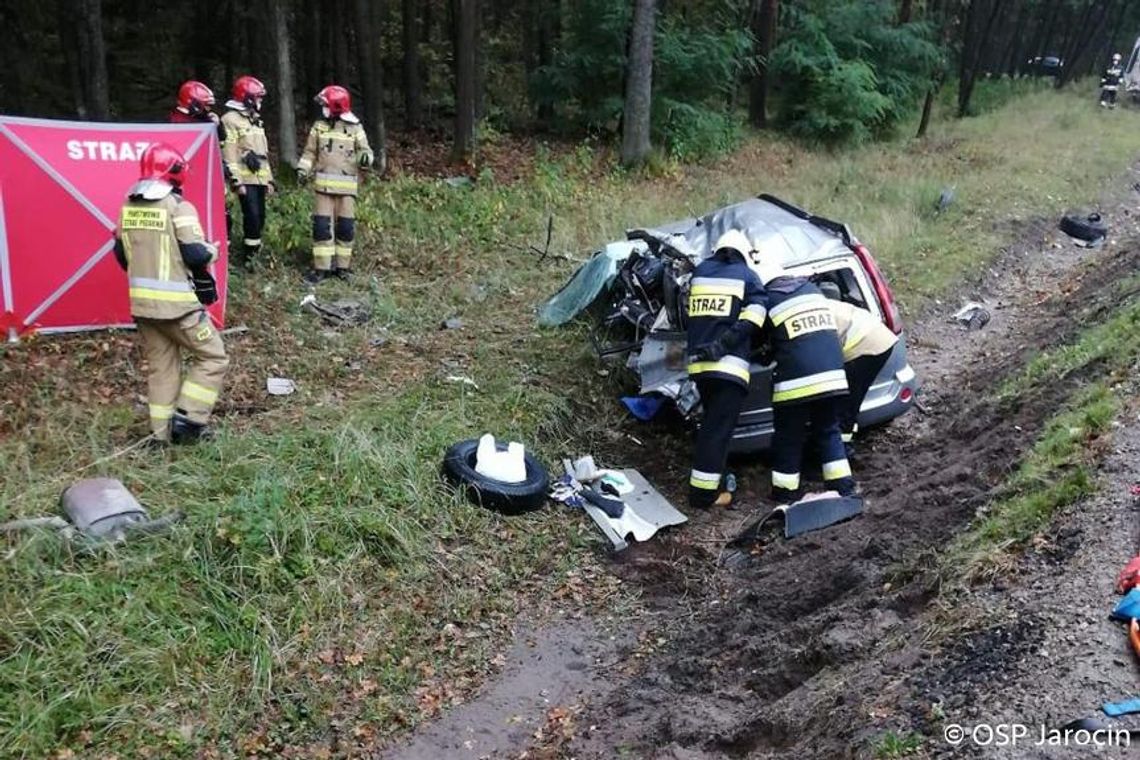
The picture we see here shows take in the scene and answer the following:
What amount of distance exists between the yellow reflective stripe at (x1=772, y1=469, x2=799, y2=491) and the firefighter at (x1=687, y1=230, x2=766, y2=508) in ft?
1.22

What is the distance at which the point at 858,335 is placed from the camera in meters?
6.25

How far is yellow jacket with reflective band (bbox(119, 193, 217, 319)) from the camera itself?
559 centimetres

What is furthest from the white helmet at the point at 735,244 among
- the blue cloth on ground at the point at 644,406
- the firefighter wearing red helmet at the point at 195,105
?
the firefighter wearing red helmet at the point at 195,105

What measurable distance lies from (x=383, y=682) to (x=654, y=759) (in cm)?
144

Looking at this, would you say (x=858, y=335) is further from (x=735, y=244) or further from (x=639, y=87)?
(x=639, y=87)

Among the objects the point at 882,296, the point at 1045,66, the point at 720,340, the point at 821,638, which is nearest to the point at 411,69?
the point at 882,296

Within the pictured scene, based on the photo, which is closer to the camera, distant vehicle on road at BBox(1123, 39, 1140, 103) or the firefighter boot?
the firefighter boot

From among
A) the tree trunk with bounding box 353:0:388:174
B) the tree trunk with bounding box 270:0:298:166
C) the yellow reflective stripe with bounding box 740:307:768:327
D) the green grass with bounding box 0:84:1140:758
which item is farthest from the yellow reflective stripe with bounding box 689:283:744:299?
the tree trunk with bounding box 353:0:388:174

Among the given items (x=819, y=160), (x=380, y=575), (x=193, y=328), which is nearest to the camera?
(x=380, y=575)

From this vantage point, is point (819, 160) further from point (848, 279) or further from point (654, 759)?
point (654, 759)

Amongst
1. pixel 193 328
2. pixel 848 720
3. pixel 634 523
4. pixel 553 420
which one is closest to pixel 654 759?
pixel 848 720

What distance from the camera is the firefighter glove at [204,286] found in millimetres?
5777

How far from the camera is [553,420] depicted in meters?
6.90

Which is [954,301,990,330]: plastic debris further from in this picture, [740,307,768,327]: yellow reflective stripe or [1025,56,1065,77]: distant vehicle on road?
[1025,56,1065,77]: distant vehicle on road
